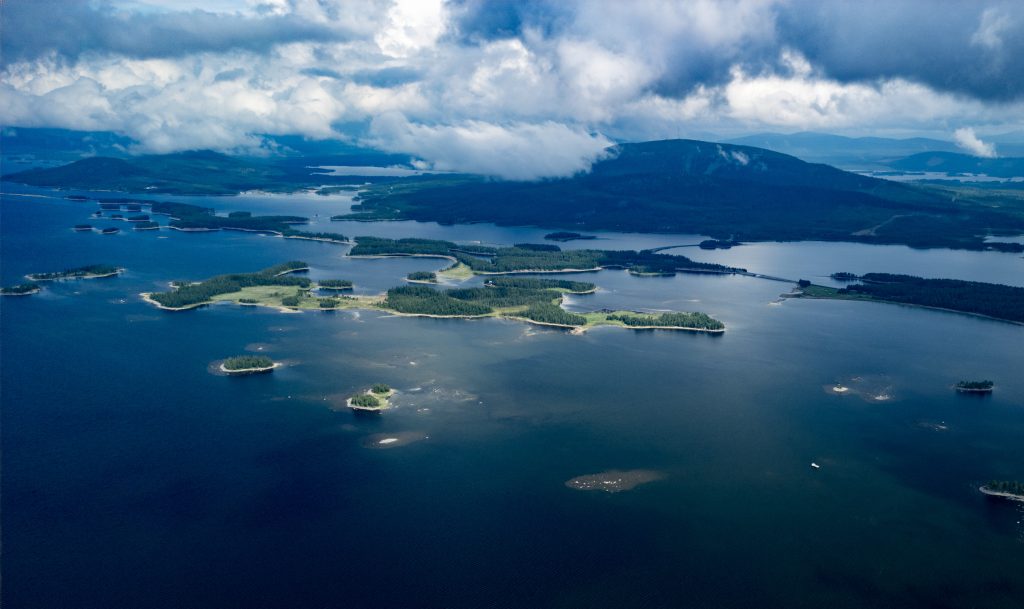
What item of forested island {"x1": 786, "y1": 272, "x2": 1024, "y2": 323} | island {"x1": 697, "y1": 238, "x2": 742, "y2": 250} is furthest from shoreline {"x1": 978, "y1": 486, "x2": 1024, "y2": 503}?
island {"x1": 697, "y1": 238, "x2": 742, "y2": 250}

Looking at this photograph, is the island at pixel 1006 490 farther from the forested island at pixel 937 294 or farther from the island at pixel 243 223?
the island at pixel 243 223

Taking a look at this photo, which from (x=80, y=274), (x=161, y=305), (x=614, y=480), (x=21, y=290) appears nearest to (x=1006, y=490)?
(x=614, y=480)

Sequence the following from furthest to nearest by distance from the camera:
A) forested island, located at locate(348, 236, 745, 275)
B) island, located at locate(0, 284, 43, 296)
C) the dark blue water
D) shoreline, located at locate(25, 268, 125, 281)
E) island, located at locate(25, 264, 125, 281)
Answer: forested island, located at locate(348, 236, 745, 275)
island, located at locate(25, 264, 125, 281)
shoreline, located at locate(25, 268, 125, 281)
island, located at locate(0, 284, 43, 296)
the dark blue water

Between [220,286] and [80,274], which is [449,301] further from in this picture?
[80,274]

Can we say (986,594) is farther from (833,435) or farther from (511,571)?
(511,571)

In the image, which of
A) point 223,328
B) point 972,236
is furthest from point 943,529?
point 972,236

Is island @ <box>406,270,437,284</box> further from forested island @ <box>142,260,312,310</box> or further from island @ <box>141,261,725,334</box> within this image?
forested island @ <box>142,260,312,310</box>

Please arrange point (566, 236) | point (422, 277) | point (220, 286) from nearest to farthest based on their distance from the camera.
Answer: point (220, 286)
point (422, 277)
point (566, 236)
